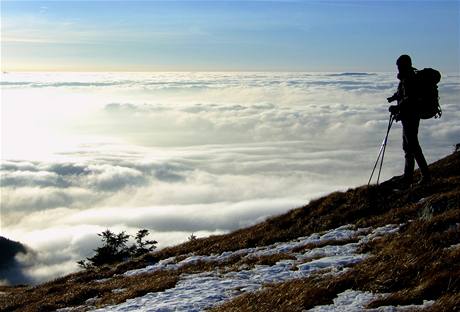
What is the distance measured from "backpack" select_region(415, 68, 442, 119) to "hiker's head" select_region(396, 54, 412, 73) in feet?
1.32

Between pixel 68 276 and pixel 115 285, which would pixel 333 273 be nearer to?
pixel 115 285

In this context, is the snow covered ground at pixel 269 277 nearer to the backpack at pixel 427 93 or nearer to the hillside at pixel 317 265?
the hillside at pixel 317 265

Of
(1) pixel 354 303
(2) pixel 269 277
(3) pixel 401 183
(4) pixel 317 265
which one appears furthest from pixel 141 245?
(1) pixel 354 303

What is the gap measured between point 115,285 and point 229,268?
461 cm

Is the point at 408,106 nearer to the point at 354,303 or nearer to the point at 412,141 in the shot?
the point at 412,141

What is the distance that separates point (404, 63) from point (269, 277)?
841cm

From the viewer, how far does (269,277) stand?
13289 millimetres

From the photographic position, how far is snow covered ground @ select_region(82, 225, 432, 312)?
39.1ft

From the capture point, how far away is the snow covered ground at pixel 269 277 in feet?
39.1

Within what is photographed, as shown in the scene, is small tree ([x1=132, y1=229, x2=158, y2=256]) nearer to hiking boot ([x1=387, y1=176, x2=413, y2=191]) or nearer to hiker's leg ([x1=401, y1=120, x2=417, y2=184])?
hiking boot ([x1=387, y1=176, x2=413, y2=191])

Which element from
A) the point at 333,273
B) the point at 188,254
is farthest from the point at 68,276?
the point at 333,273

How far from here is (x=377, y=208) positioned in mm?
18812

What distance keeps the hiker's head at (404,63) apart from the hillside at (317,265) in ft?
13.9

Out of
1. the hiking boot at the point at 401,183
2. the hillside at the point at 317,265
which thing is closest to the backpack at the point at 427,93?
the hillside at the point at 317,265
